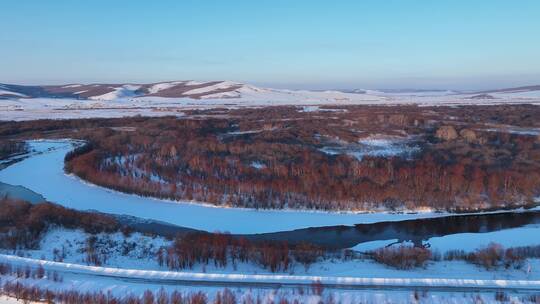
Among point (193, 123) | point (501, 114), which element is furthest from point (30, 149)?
point (501, 114)

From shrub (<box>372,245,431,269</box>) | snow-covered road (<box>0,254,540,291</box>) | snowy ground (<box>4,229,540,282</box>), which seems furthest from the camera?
shrub (<box>372,245,431,269</box>)

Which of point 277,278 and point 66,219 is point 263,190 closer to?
point 66,219

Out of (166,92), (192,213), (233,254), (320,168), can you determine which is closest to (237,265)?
(233,254)

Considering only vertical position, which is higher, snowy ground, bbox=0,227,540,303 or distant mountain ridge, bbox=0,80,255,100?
distant mountain ridge, bbox=0,80,255,100

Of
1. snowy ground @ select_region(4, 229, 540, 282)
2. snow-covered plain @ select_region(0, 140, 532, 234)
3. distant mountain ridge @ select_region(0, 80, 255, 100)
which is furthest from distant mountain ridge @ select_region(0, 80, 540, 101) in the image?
snowy ground @ select_region(4, 229, 540, 282)

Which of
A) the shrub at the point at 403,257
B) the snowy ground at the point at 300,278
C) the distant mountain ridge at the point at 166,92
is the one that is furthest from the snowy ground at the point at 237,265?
the distant mountain ridge at the point at 166,92

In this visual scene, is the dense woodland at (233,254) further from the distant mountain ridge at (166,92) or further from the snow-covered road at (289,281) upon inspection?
the distant mountain ridge at (166,92)

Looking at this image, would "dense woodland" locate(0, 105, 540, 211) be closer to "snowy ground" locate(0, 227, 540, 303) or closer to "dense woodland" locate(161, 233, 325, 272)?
"dense woodland" locate(161, 233, 325, 272)
